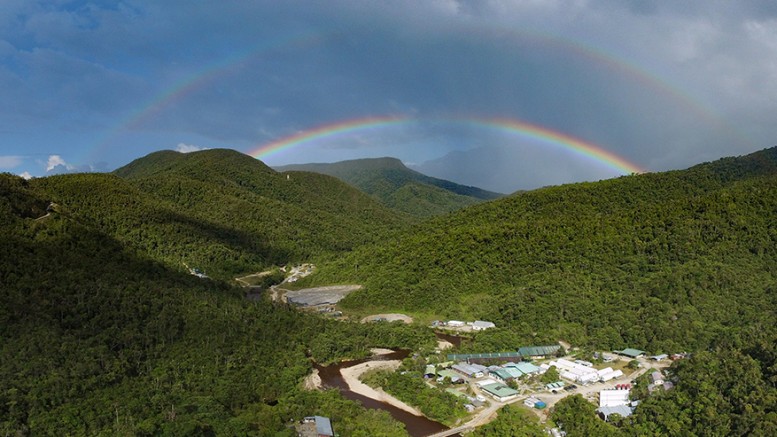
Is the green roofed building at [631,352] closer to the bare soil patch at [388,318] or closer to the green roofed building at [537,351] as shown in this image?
the green roofed building at [537,351]

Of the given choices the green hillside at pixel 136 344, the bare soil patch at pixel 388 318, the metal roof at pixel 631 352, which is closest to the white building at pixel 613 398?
the metal roof at pixel 631 352

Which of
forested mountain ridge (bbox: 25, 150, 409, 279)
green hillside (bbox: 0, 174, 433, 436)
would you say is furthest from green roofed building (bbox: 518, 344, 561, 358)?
forested mountain ridge (bbox: 25, 150, 409, 279)

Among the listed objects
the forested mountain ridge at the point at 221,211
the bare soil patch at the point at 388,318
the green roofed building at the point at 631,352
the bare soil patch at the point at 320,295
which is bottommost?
the green roofed building at the point at 631,352

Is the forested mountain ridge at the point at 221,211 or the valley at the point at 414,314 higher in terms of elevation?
the forested mountain ridge at the point at 221,211

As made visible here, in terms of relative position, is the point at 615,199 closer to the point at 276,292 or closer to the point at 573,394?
the point at 573,394

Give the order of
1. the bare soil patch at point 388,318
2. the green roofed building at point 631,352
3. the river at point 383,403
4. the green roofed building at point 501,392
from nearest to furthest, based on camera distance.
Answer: the river at point 383,403 → the green roofed building at point 501,392 → the green roofed building at point 631,352 → the bare soil patch at point 388,318

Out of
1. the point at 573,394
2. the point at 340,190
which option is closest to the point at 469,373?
the point at 573,394
